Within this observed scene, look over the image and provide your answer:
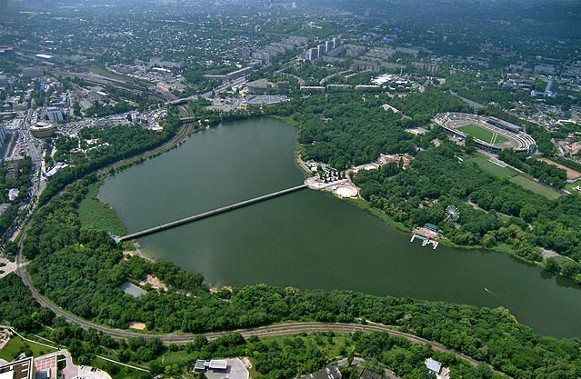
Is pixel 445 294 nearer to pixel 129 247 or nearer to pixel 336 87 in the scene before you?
pixel 129 247

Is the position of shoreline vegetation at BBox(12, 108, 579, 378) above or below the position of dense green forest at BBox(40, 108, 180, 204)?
below

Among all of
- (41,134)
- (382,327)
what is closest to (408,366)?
(382,327)

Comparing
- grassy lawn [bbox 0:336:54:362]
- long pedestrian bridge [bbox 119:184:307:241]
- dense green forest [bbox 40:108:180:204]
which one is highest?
dense green forest [bbox 40:108:180:204]

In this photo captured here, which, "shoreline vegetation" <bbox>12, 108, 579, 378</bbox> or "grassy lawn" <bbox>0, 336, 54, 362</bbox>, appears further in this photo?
"shoreline vegetation" <bbox>12, 108, 579, 378</bbox>

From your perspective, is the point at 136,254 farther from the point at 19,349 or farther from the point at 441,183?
the point at 441,183

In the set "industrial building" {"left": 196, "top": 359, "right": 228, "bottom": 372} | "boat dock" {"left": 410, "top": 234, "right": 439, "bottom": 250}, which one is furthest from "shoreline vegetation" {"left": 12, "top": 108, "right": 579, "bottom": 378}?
"boat dock" {"left": 410, "top": 234, "right": 439, "bottom": 250}

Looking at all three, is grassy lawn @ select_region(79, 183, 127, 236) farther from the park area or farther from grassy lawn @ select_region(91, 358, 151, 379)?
the park area

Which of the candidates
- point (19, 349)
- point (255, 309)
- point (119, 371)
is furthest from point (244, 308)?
point (19, 349)
